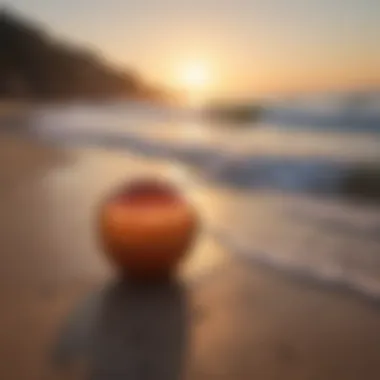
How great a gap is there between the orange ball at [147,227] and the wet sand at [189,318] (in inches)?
1.6

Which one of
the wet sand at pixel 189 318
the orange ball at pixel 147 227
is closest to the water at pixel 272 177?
the wet sand at pixel 189 318

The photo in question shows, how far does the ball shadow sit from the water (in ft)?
0.77

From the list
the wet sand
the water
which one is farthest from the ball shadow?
the water

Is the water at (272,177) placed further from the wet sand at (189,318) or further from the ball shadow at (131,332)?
the ball shadow at (131,332)

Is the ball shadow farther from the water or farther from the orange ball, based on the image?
the water

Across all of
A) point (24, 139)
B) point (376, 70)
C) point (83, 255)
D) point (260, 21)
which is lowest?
point (24, 139)

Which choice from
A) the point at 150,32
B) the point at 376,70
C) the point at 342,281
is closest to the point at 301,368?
the point at 342,281

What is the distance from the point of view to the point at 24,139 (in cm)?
289

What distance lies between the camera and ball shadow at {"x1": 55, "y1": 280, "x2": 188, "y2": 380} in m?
0.73

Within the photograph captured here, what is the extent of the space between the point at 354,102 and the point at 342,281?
4.25 feet

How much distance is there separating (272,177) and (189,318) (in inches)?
44.5

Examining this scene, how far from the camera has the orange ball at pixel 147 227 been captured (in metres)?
0.93

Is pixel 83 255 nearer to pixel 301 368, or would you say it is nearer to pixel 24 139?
pixel 301 368

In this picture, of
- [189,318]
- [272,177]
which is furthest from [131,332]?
[272,177]
